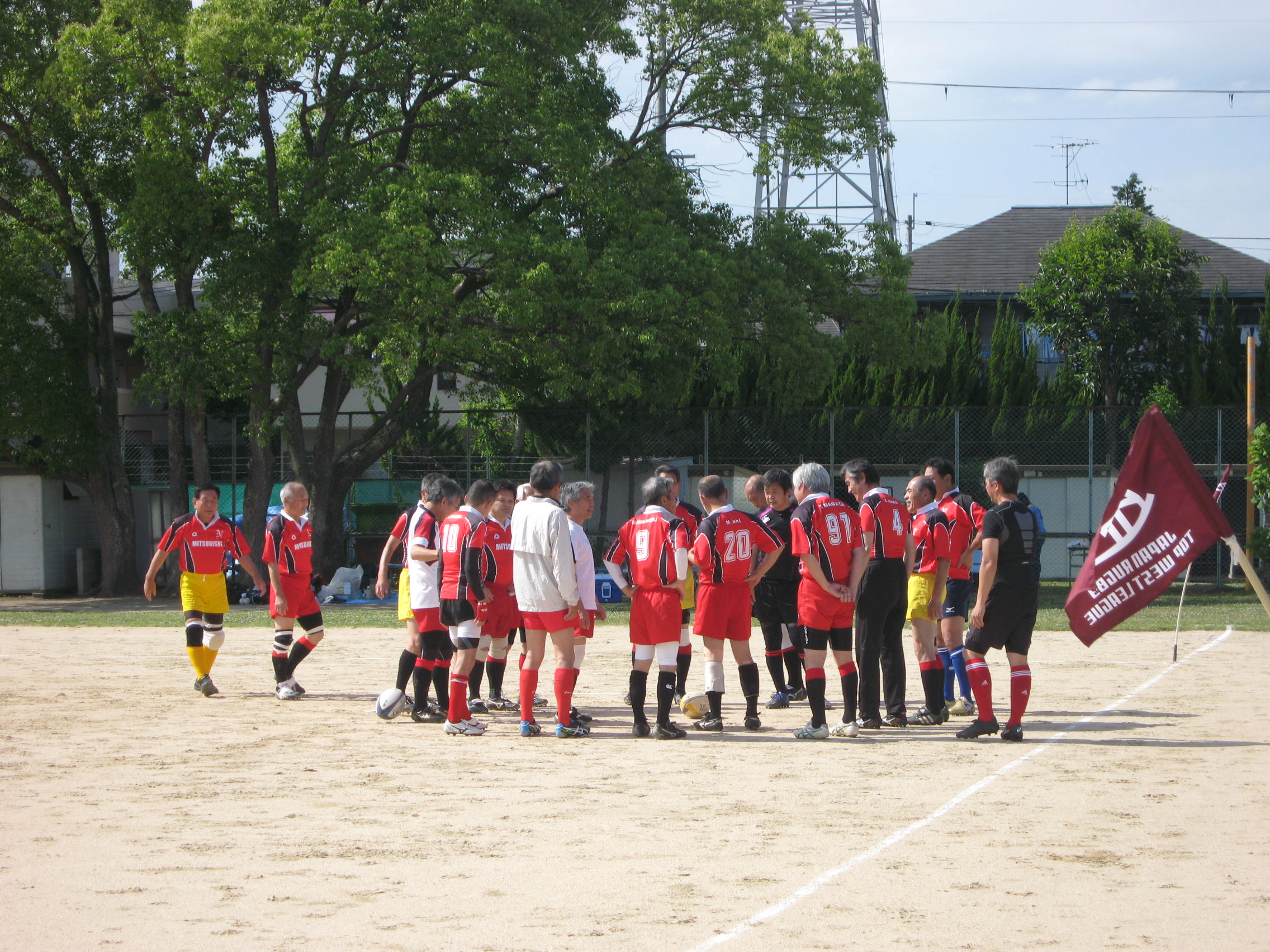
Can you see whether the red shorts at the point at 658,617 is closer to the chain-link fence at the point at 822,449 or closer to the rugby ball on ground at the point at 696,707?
the rugby ball on ground at the point at 696,707

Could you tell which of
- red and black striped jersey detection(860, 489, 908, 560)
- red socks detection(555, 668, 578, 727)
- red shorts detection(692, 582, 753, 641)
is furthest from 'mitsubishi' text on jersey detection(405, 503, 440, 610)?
red and black striped jersey detection(860, 489, 908, 560)

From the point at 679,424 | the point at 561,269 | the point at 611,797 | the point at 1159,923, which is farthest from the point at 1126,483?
the point at 679,424

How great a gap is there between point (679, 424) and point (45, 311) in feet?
43.1

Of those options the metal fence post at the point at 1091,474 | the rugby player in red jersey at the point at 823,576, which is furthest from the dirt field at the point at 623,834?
the metal fence post at the point at 1091,474

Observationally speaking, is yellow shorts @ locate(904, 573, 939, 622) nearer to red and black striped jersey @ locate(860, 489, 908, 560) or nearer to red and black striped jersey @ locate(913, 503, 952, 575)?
red and black striped jersey @ locate(913, 503, 952, 575)

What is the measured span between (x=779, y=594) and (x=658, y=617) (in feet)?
5.78

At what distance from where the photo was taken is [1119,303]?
29.6m

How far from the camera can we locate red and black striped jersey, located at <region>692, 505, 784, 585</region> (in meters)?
9.07

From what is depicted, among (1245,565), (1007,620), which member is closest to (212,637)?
(1007,620)

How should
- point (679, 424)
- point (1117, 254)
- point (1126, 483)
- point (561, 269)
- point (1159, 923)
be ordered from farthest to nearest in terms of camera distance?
point (1117, 254) < point (679, 424) < point (561, 269) < point (1126, 483) < point (1159, 923)

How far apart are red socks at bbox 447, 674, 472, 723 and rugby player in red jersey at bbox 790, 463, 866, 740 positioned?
7.98 feet

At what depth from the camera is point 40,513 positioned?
27.4m

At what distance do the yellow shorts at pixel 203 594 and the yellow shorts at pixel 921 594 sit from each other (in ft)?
20.1

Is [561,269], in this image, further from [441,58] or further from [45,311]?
[45,311]
